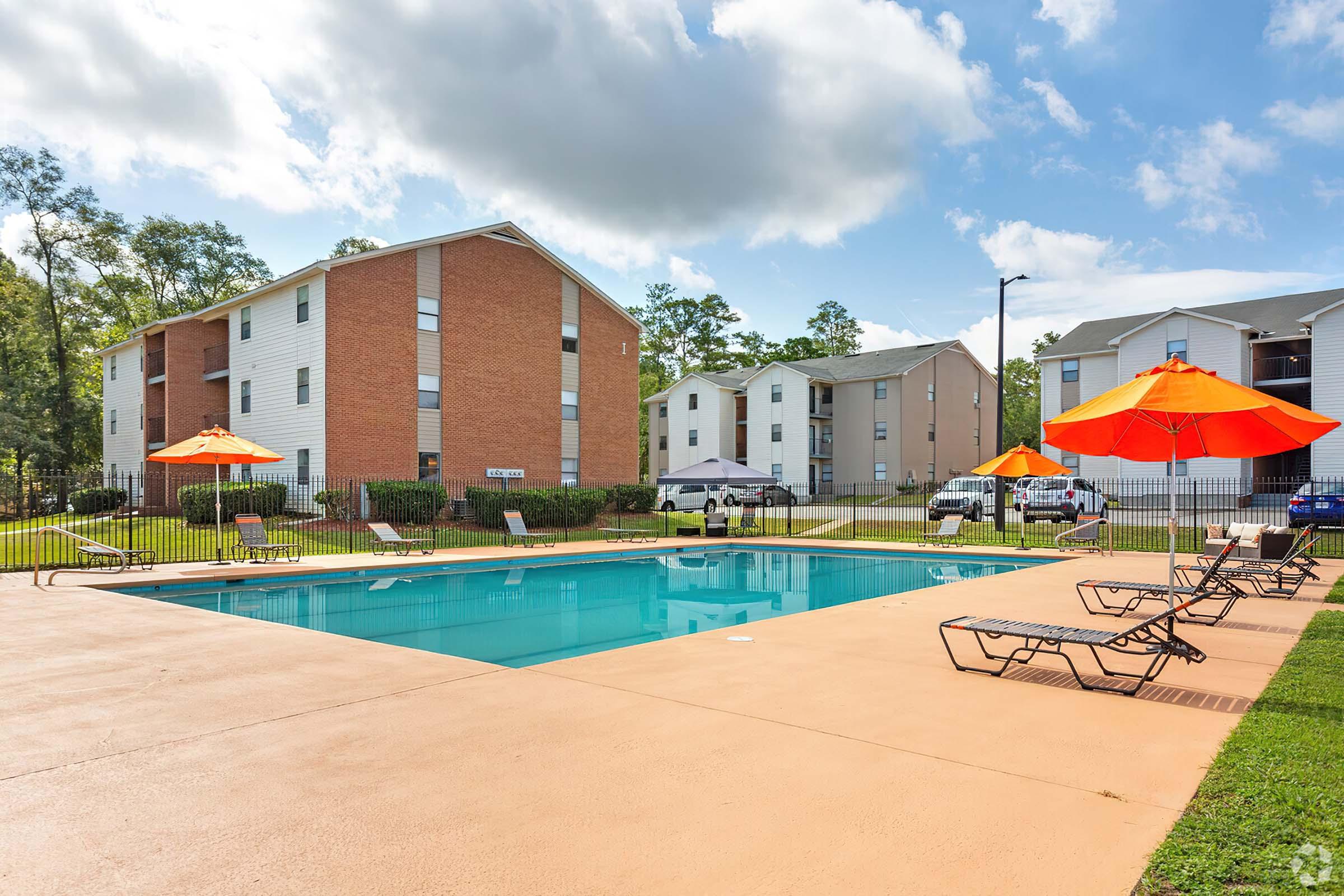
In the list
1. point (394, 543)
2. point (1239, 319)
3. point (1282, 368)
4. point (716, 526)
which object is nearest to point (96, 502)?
point (394, 543)

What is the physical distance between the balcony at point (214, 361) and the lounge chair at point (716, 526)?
72.0 feet

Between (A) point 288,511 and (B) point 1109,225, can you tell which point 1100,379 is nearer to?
(B) point 1109,225

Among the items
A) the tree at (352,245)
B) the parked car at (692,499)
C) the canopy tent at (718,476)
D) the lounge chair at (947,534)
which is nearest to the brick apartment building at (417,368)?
the parked car at (692,499)

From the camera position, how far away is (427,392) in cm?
2775

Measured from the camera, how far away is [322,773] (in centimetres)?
417

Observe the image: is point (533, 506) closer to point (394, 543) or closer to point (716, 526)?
point (716, 526)

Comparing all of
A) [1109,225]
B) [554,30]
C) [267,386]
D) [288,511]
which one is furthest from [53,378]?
[1109,225]

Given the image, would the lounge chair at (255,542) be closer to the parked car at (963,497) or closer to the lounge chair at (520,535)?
the lounge chair at (520,535)

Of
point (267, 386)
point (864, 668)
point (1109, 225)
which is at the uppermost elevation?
point (1109, 225)

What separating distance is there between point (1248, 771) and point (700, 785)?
2941mm

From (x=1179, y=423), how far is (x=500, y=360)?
2532 centimetres

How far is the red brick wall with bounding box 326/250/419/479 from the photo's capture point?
25.4 metres

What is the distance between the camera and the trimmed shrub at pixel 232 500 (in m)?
23.5

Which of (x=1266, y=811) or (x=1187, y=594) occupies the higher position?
(x=1187, y=594)
